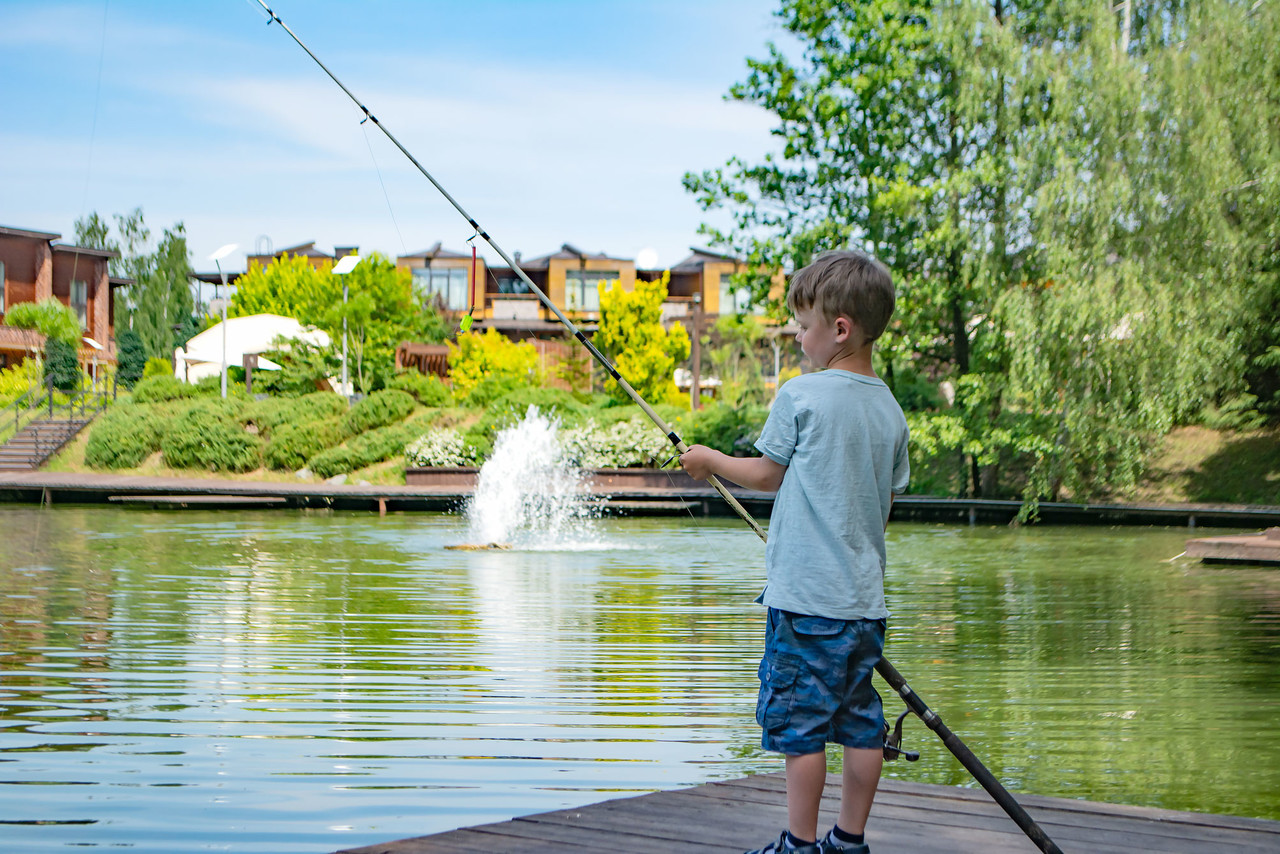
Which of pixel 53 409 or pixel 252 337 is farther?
pixel 252 337

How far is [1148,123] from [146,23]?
1708 cm

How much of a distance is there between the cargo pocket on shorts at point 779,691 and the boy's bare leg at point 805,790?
0.09 m

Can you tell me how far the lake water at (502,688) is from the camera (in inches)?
189

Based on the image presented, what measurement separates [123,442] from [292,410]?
3.79 meters

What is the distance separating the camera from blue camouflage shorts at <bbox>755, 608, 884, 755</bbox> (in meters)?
3.15

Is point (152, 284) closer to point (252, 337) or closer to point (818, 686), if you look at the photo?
point (252, 337)

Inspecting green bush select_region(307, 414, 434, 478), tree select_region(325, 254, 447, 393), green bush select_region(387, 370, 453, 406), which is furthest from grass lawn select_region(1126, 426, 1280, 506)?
tree select_region(325, 254, 447, 393)

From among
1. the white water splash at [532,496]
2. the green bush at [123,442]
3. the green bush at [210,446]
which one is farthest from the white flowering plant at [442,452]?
the green bush at [123,442]

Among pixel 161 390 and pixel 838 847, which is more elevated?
pixel 161 390

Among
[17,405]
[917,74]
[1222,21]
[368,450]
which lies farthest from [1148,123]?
[17,405]

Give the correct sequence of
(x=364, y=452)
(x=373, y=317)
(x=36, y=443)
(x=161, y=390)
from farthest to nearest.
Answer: (x=373, y=317) < (x=161, y=390) < (x=36, y=443) < (x=364, y=452)

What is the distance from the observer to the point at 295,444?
29.3m

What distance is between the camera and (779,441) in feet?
10.7

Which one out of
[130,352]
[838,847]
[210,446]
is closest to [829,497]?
[838,847]
